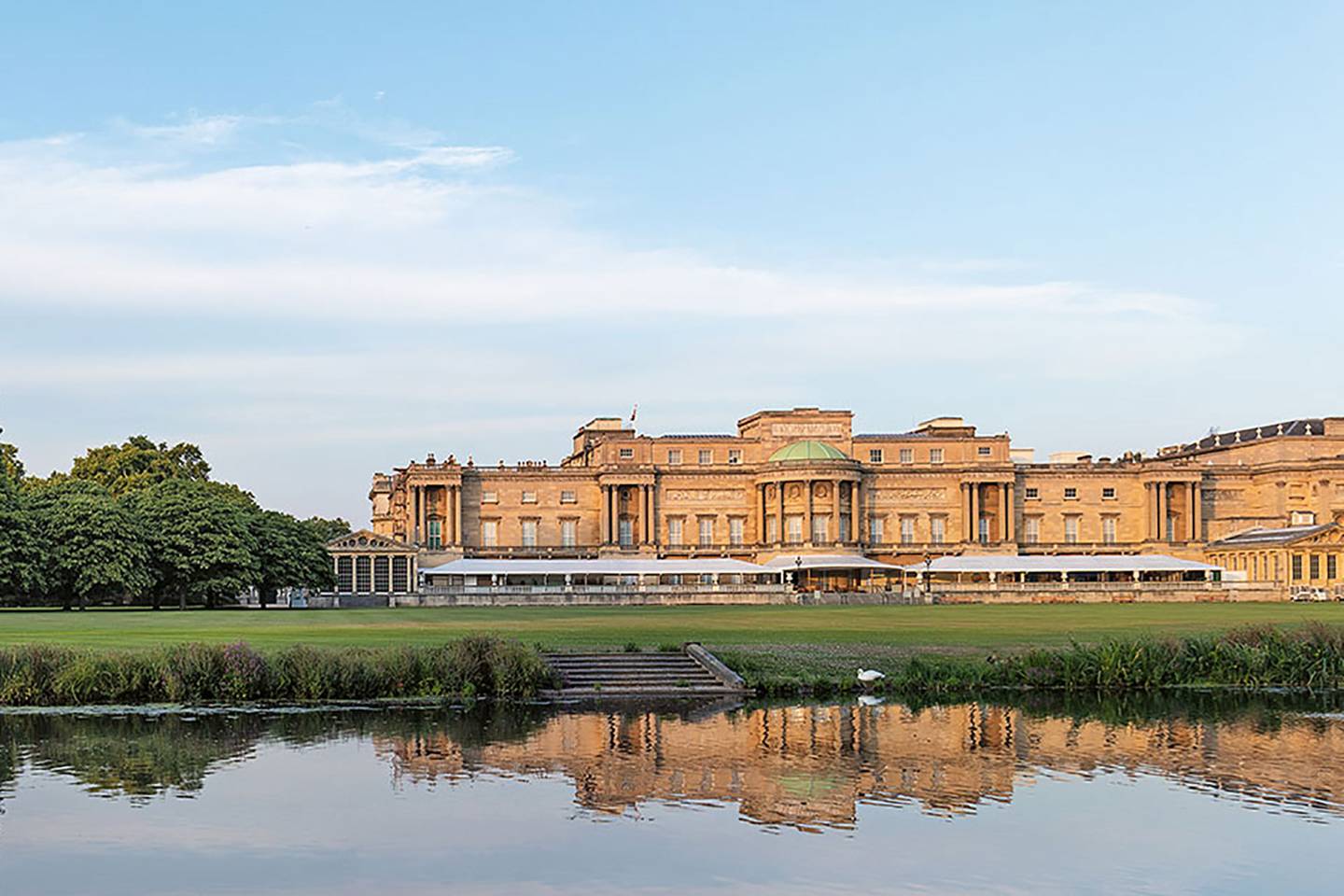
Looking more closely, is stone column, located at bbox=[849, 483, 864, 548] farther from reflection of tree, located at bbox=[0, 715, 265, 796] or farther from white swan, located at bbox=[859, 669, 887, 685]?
reflection of tree, located at bbox=[0, 715, 265, 796]

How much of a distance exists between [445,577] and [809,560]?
2550 cm

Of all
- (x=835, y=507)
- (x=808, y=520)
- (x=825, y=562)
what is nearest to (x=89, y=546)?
(x=825, y=562)

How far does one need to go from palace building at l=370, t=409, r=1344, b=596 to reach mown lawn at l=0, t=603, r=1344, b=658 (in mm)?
37965

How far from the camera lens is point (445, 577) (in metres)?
112

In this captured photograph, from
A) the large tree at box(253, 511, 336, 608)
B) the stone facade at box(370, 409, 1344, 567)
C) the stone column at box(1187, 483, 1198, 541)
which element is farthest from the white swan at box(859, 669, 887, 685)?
the stone column at box(1187, 483, 1198, 541)

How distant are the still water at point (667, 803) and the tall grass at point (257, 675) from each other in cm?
207

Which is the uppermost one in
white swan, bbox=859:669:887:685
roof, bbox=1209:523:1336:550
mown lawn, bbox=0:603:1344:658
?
roof, bbox=1209:523:1336:550

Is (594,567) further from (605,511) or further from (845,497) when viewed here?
(845,497)

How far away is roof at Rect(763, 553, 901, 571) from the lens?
11444cm

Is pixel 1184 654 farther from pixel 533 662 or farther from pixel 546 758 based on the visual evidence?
pixel 546 758

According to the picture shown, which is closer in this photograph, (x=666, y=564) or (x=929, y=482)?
(x=666, y=564)

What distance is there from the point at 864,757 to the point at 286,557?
76236 mm

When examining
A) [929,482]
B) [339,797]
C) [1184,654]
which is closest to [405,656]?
[339,797]

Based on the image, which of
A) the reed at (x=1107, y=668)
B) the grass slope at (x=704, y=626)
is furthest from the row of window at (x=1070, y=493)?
the reed at (x=1107, y=668)
